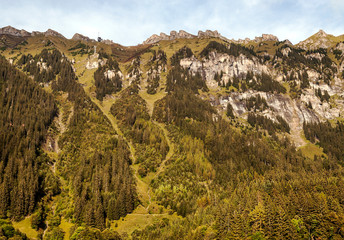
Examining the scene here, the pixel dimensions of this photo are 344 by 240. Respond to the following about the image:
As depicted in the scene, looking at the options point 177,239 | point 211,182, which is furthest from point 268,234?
point 211,182

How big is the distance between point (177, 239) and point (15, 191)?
87711 mm

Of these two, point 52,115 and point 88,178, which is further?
point 52,115

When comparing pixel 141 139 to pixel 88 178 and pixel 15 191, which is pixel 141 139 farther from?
pixel 15 191

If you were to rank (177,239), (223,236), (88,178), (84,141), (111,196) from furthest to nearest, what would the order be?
(84,141)
(88,178)
(111,196)
(177,239)
(223,236)

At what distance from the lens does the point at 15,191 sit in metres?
107

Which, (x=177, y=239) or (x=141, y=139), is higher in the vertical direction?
(x=141, y=139)

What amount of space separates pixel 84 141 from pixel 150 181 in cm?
6684

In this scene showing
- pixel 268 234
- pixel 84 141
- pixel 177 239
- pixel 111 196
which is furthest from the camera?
pixel 84 141

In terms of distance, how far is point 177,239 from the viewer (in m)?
83.6

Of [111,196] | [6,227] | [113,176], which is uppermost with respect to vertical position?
[113,176]

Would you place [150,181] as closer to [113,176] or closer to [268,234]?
[113,176]

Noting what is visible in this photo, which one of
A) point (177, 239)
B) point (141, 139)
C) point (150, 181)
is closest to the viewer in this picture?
point (177, 239)

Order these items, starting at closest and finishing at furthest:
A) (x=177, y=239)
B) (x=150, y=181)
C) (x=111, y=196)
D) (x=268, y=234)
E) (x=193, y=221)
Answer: (x=268, y=234), (x=177, y=239), (x=193, y=221), (x=111, y=196), (x=150, y=181)

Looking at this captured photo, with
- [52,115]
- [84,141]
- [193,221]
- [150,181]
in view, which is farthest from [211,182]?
[52,115]
